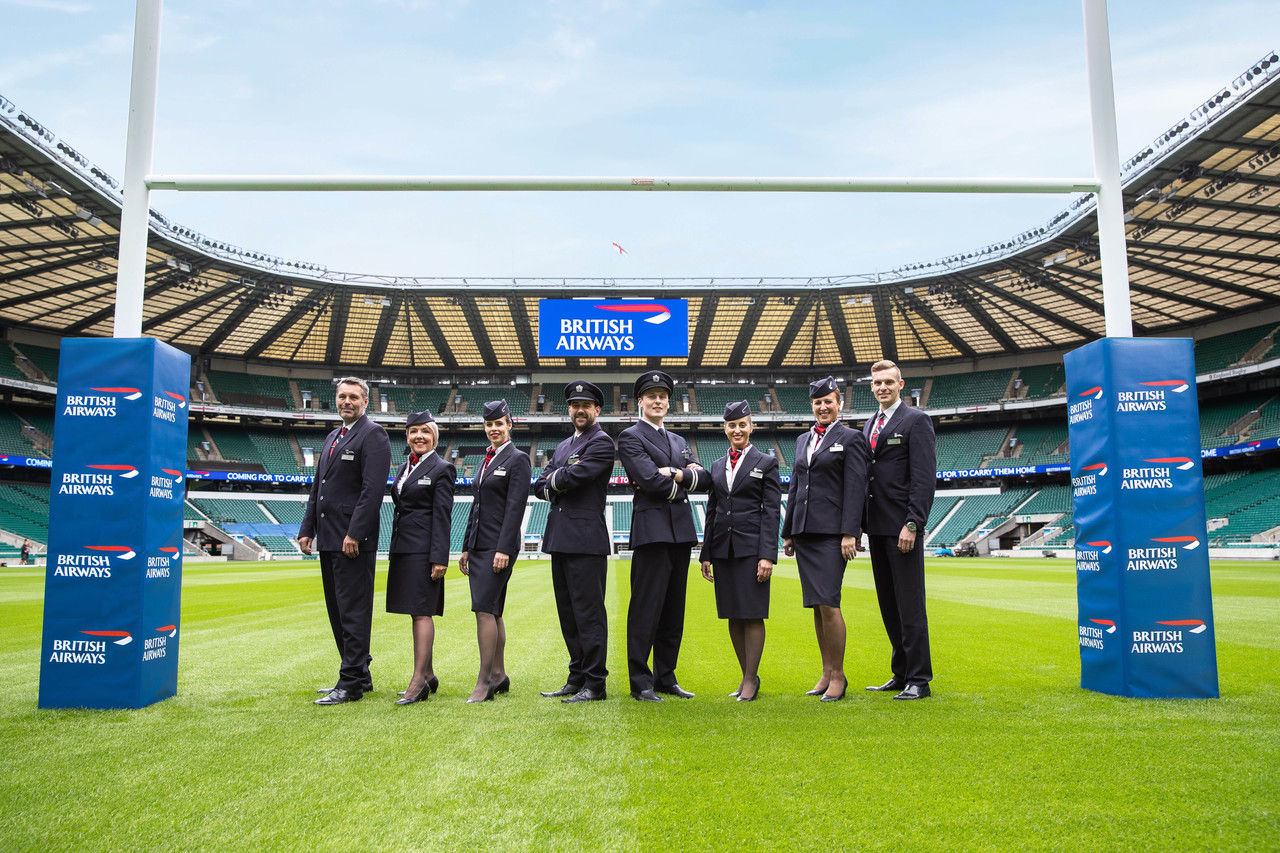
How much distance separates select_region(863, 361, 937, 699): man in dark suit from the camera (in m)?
4.89

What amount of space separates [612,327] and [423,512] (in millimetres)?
31104

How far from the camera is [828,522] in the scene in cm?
505

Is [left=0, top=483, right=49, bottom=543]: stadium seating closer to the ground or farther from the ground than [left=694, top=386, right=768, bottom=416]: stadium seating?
closer to the ground

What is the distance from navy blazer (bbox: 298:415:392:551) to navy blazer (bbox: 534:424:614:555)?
3.69 ft

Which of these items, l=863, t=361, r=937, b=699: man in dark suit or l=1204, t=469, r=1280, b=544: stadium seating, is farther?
l=1204, t=469, r=1280, b=544: stadium seating

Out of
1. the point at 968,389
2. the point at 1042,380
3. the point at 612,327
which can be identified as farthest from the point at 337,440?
the point at 968,389

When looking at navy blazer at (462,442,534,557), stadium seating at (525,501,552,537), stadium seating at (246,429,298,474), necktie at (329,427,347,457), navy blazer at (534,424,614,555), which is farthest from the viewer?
stadium seating at (246,429,298,474)

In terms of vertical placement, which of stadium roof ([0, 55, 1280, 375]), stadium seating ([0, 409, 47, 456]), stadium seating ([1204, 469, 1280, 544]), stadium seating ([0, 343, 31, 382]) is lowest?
stadium seating ([1204, 469, 1280, 544])

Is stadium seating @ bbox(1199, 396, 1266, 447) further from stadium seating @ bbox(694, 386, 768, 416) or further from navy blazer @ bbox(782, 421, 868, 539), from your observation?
navy blazer @ bbox(782, 421, 868, 539)

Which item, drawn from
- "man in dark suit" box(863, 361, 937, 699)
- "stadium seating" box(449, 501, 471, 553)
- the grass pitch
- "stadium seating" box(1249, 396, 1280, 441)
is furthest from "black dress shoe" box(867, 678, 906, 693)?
"stadium seating" box(1249, 396, 1280, 441)

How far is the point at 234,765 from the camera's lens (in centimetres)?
337

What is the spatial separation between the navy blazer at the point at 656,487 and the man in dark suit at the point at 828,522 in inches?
27.3

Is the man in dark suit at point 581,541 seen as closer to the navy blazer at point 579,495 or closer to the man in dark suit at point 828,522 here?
the navy blazer at point 579,495

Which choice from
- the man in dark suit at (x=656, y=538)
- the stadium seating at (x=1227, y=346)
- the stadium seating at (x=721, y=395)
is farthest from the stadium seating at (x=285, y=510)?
the stadium seating at (x=1227, y=346)
